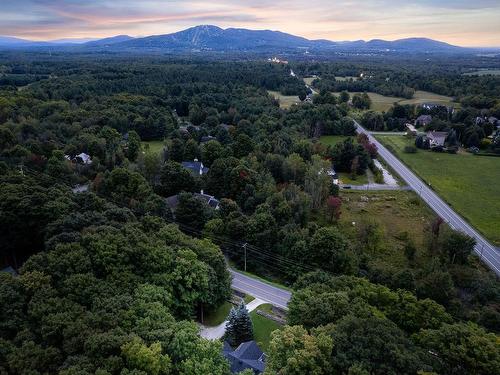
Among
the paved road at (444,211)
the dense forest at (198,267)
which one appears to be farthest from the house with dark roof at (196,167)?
the paved road at (444,211)

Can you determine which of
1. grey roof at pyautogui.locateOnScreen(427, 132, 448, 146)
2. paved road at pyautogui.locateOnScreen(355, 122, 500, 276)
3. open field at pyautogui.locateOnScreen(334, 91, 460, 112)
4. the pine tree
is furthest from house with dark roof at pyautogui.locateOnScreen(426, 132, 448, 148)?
the pine tree

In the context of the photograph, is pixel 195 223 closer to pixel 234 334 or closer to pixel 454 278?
pixel 234 334

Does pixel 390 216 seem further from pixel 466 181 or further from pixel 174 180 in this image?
pixel 174 180

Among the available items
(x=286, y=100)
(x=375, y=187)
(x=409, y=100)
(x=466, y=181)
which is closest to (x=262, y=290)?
(x=375, y=187)

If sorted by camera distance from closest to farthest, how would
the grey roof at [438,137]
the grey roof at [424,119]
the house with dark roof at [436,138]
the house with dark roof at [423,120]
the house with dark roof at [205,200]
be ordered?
the house with dark roof at [205,200] → the house with dark roof at [436,138] → the grey roof at [438,137] → the house with dark roof at [423,120] → the grey roof at [424,119]

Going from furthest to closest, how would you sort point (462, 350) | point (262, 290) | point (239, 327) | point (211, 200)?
point (211, 200), point (262, 290), point (239, 327), point (462, 350)

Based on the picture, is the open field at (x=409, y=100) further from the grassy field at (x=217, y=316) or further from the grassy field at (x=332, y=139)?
the grassy field at (x=217, y=316)
